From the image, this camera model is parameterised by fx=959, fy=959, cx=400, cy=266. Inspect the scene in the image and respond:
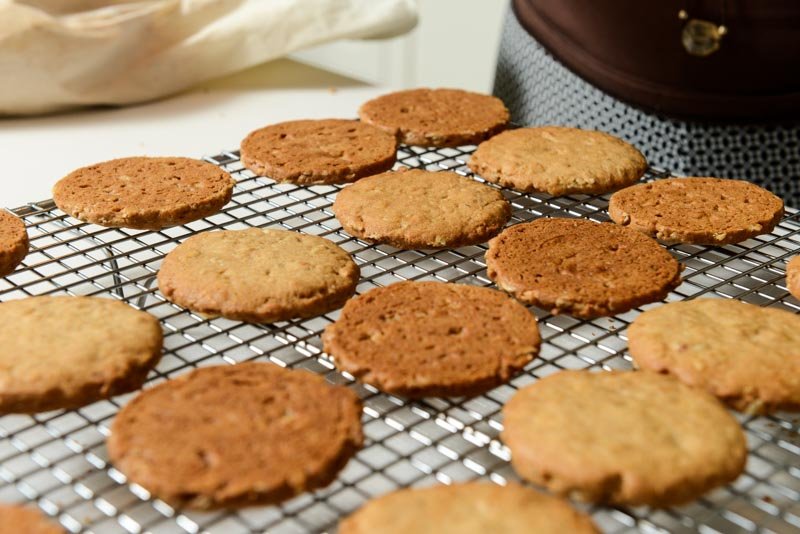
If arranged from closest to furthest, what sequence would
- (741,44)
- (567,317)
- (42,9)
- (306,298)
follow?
(306,298), (567,317), (741,44), (42,9)

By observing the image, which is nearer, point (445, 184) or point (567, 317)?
point (567, 317)

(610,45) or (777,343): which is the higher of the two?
(610,45)

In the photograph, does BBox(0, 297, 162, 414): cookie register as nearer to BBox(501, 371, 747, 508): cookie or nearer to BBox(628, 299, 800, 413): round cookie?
BBox(501, 371, 747, 508): cookie

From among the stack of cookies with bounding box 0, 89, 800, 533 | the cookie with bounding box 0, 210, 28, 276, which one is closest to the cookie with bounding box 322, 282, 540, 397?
the stack of cookies with bounding box 0, 89, 800, 533

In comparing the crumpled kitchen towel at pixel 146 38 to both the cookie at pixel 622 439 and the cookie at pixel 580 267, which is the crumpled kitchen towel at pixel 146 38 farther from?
the cookie at pixel 622 439

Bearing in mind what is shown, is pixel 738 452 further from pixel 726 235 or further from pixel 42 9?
pixel 42 9

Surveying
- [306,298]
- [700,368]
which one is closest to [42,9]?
[306,298]

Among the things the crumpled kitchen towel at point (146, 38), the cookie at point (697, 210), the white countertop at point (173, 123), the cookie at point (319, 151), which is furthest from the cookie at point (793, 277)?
the crumpled kitchen towel at point (146, 38)
